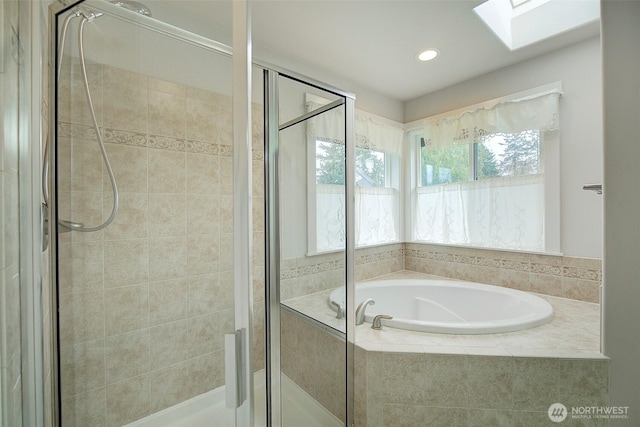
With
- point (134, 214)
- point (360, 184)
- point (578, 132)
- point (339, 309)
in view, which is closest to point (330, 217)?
point (339, 309)

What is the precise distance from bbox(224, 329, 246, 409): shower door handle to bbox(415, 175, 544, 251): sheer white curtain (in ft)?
7.89

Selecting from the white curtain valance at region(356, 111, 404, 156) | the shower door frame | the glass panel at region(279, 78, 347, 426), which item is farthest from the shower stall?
the white curtain valance at region(356, 111, 404, 156)

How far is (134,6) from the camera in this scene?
0.96m

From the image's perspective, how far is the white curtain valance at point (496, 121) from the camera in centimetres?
213

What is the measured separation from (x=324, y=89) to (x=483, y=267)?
82.9 inches

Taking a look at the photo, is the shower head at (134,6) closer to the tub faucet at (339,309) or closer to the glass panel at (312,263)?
the glass panel at (312,263)

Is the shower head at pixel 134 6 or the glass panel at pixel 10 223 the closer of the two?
the glass panel at pixel 10 223

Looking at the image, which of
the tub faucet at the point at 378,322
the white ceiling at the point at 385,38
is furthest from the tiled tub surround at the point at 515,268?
the white ceiling at the point at 385,38

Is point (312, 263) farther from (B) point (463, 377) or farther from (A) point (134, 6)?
(A) point (134, 6)

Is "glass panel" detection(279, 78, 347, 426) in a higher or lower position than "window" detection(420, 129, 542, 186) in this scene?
lower

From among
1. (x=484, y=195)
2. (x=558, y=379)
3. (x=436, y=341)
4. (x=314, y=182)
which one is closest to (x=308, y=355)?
(x=436, y=341)

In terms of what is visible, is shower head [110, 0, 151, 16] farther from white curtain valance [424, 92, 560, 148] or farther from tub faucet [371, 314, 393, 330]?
white curtain valance [424, 92, 560, 148]

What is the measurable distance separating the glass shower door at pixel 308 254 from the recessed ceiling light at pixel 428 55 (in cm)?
111

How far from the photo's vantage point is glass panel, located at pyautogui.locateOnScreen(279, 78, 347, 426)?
4.46 feet
